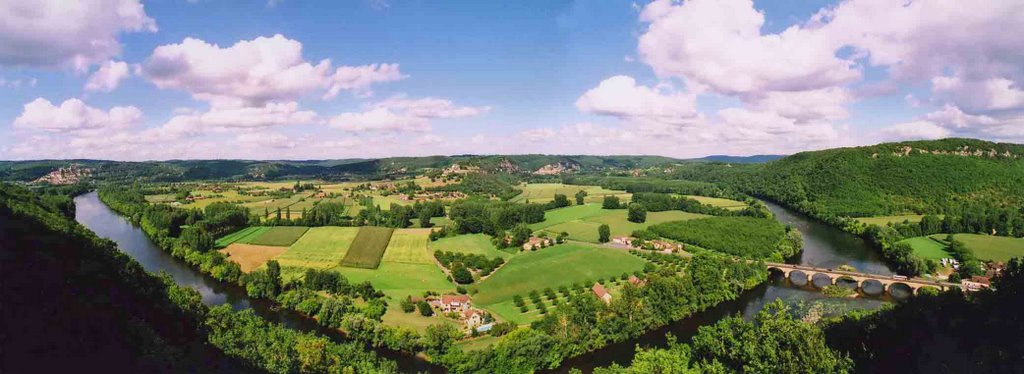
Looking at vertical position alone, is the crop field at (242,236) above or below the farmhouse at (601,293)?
above

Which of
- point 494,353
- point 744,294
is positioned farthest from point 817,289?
point 494,353

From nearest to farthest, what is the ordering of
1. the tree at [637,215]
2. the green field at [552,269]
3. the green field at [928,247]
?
the green field at [552,269]
the green field at [928,247]
the tree at [637,215]

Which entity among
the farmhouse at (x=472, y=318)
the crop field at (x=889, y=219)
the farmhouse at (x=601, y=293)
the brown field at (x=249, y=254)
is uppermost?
the crop field at (x=889, y=219)

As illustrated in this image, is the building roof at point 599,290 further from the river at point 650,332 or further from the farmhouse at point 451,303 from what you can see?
the farmhouse at point 451,303

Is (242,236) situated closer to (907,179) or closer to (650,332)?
(650,332)

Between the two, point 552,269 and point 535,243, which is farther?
point 535,243

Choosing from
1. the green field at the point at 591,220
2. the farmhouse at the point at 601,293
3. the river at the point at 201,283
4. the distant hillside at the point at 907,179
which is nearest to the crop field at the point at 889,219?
the distant hillside at the point at 907,179

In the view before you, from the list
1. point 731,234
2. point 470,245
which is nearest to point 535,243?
point 470,245
